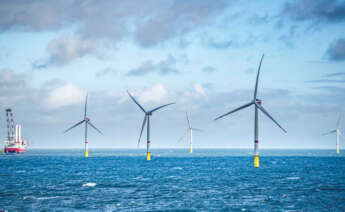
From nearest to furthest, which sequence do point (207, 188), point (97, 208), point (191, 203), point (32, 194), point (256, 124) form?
point (97, 208)
point (191, 203)
point (32, 194)
point (207, 188)
point (256, 124)

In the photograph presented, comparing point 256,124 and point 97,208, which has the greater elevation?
point 256,124

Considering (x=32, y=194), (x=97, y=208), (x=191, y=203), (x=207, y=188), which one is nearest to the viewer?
(x=97, y=208)

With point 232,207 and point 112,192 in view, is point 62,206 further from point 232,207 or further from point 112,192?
point 232,207

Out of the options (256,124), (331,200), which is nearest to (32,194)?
(331,200)

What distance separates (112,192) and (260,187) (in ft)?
104

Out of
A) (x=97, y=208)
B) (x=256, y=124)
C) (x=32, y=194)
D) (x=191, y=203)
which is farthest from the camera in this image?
(x=256, y=124)

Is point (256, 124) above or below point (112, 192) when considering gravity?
above

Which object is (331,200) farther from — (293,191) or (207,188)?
(207,188)

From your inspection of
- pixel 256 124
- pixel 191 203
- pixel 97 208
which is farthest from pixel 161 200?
pixel 256 124

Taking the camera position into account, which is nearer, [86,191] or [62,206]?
[62,206]

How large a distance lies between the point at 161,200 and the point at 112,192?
14415mm

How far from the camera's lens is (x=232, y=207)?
6278 centimetres

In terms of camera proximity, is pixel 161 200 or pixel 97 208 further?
pixel 161 200

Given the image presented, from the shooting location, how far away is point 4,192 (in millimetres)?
79000
